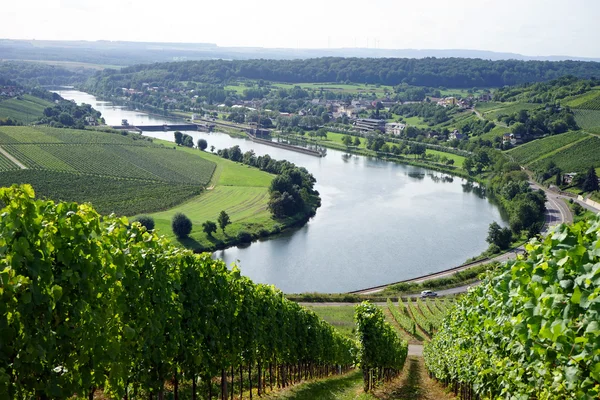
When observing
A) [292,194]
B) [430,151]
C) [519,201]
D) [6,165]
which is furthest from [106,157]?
[430,151]

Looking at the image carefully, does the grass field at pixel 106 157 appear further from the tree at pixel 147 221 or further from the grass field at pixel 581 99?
the grass field at pixel 581 99

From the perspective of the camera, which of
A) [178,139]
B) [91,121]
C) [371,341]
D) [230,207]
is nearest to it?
[371,341]

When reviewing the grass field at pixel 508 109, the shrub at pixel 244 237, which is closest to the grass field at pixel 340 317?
the shrub at pixel 244 237

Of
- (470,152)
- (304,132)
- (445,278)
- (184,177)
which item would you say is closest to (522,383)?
(445,278)

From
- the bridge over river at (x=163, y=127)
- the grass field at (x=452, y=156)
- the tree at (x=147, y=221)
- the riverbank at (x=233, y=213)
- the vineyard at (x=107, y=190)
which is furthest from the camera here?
the bridge over river at (x=163, y=127)

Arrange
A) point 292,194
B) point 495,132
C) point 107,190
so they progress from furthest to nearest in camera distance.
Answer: point 495,132 → point 292,194 → point 107,190

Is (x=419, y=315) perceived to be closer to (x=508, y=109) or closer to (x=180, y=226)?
(x=180, y=226)
